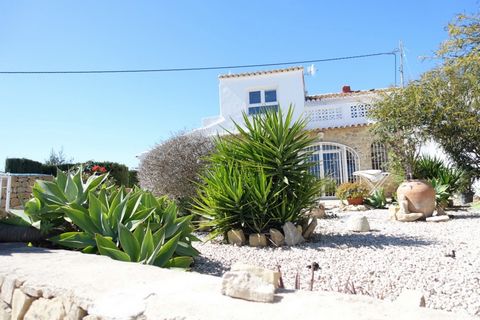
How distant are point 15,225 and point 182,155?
167 inches

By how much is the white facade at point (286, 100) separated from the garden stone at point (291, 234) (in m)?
12.4

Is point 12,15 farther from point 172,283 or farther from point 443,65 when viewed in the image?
point 443,65

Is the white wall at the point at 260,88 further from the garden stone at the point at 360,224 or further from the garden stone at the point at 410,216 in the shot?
the garden stone at the point at 360,224

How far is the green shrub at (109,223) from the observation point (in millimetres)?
2926

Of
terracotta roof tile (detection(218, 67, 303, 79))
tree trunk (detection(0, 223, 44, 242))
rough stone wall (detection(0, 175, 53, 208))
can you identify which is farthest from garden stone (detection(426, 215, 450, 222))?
rough stone wall (detection(0, 175, 53, 208))

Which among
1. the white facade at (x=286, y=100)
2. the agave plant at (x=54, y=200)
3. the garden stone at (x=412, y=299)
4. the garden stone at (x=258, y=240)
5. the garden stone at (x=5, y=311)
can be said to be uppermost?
the white facade at (x=286, y=100)

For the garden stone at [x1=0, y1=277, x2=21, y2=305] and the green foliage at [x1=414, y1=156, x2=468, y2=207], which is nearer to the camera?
the garden stone at [x1=0, y1=277, x2=21, y2=305]

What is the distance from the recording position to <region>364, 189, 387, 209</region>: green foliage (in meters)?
12.0

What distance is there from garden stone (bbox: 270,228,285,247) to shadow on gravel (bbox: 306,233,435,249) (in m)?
0.39

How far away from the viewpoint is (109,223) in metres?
3.45

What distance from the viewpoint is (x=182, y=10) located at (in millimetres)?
10422

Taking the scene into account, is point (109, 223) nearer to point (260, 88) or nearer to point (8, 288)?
point (8, 288)

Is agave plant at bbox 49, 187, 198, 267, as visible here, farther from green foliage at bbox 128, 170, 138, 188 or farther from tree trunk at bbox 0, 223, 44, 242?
green foliage at bbox 128, 170, 138, 188

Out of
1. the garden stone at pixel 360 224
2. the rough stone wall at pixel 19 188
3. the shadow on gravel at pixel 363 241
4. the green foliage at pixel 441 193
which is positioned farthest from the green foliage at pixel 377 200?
the rough stone wall at pixel 19 188
